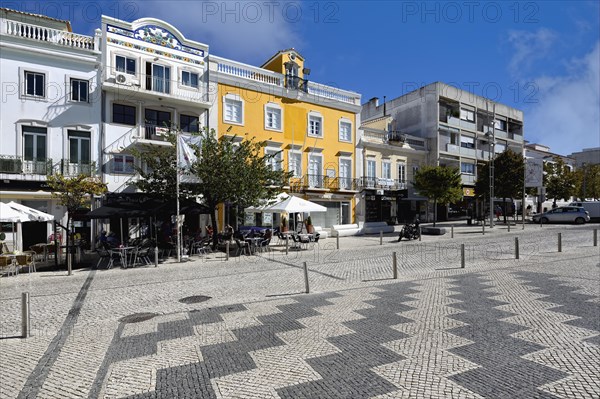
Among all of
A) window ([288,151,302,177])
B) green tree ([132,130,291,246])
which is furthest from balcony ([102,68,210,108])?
window ([288,151,302,177])

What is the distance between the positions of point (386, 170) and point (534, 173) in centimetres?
1194

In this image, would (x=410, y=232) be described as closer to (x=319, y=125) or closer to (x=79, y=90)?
(x=319, y=125)

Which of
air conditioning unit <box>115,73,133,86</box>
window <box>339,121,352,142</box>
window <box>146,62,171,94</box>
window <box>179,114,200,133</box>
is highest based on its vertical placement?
window <box>146,62,171,94</box>

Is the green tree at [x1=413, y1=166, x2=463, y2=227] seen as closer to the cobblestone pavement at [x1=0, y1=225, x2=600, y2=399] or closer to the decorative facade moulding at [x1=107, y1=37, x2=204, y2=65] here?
the cobblestone pavement at [x1=0, y1=225, x2=600, y2=399]

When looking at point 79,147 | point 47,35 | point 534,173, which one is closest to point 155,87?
point 79,147

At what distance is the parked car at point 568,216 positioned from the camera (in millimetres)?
31281

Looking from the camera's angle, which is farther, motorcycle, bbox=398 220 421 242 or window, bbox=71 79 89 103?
motorcycle, bbox=398 220 421 242

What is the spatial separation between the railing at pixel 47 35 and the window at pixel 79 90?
187cm

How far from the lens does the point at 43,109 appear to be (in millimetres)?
18062

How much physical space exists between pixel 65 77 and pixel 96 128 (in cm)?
299

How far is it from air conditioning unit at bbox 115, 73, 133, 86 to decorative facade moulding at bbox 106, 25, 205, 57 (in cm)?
265

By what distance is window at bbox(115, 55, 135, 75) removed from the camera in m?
19.8

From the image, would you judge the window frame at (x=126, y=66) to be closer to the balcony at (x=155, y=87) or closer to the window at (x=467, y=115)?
the balcony at (x=155, y=87)

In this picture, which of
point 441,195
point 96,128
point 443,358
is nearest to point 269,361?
point 443,358
